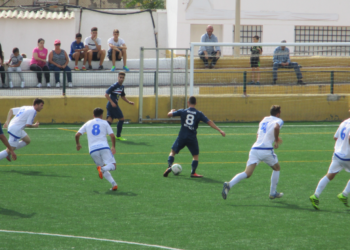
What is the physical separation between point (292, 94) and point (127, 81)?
6512mm

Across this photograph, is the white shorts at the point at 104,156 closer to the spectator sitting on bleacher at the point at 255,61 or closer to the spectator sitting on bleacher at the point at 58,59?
the spectator sitting on bleacher at the point at 255,61

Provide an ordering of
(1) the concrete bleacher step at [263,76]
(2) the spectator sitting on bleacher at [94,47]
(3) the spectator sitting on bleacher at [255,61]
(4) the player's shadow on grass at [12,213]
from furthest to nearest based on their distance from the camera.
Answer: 1. (2) the spectator sitting on bleacher at [94,47]
2. (3) the spectator sitting on bleacher at [255,61]
3. (1) the concrete bleacher step at [263,76]
4. (4) the player's shadow on grass at [12,213]

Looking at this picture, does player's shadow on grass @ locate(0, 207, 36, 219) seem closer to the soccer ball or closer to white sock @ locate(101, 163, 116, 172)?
white sock @ locate(101, 163, 116, 172)

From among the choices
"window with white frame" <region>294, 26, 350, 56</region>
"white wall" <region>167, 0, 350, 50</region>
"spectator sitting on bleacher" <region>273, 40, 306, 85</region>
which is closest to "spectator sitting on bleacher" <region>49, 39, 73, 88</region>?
"spectator sitting on bleacher" <region>273, 40, 306, 85</region>

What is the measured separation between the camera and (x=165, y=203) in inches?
305

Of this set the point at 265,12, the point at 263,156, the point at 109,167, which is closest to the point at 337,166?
the point at 263,156

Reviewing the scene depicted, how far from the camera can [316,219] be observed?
6949mm

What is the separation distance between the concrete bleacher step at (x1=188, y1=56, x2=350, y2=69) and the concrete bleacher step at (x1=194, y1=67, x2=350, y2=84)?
32cm

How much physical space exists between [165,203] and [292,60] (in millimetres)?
13605

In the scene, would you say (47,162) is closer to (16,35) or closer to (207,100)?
(207,100)

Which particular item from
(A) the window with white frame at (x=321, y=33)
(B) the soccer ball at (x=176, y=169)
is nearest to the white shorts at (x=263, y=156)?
(B) the soccer ball at (x=176, y=169)

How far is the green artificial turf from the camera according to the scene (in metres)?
6.13

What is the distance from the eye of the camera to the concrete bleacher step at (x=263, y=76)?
17844 mm

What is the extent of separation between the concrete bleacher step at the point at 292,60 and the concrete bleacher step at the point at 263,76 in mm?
316
